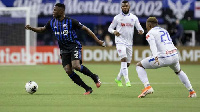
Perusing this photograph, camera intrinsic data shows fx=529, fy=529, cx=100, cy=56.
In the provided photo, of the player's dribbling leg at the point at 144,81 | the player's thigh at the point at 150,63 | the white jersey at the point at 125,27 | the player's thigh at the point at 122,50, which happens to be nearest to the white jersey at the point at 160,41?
the player's thigh at the point at 150,63

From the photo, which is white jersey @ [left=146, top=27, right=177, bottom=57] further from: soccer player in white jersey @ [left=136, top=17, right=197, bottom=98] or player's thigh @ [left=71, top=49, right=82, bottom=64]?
player's thigh @ [left=71, top=49, right=82, bottom=64]

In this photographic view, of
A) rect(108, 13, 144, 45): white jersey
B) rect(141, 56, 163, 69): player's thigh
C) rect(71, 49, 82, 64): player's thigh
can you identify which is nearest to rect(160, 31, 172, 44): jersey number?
rect(141, 56, 163, 69): player's thigh

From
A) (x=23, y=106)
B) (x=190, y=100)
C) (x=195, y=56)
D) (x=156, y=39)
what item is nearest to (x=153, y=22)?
(x=156, y=39)

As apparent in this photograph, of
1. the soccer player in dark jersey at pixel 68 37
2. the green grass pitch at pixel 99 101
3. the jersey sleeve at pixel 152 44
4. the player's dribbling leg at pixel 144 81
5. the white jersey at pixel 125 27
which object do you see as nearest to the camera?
the green grass pitch at pixel 99 101

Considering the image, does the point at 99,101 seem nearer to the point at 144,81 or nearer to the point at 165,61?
the point at 144,81

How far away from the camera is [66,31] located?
1166 centimetres

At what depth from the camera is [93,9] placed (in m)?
29.8

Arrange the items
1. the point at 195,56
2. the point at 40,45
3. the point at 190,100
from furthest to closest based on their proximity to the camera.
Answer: the point at 40,45
the point at 195,56
the point at 190,100

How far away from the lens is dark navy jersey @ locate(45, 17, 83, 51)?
11648 mm

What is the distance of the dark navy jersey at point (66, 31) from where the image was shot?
38.2ft

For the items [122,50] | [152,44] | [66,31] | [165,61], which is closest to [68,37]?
[66,31]

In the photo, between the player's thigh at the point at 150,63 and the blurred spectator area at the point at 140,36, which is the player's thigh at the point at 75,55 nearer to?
the player's thigh at the point at 150,63

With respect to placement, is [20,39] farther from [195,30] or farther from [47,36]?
[195,30]

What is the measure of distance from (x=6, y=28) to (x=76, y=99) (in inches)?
722
